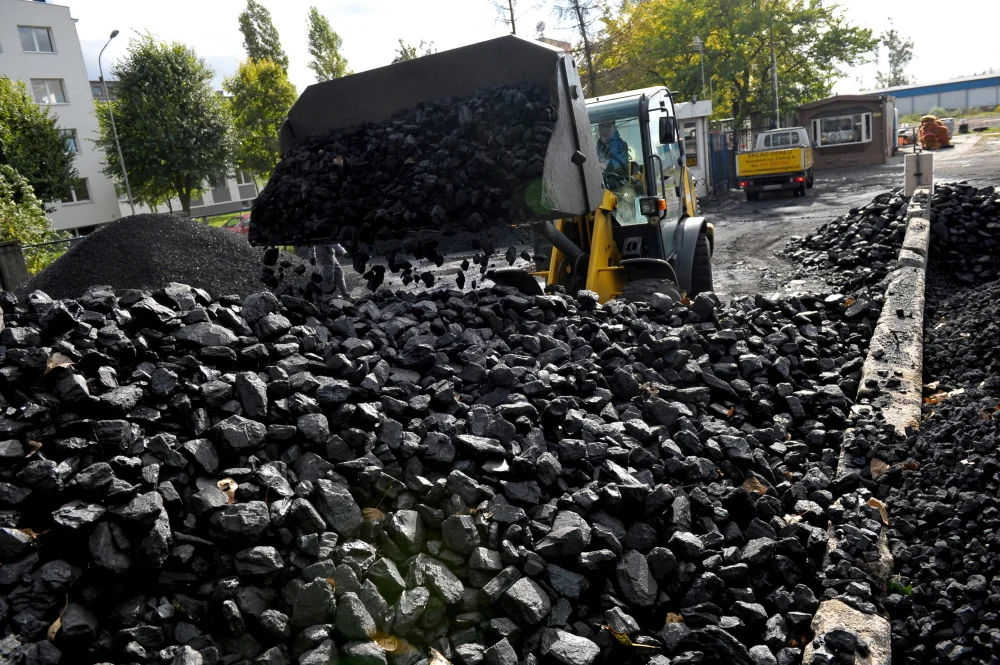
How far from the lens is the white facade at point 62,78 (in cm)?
3719

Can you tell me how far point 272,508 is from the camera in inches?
130

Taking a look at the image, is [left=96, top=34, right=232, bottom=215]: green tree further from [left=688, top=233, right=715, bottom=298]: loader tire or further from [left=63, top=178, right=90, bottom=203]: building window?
[left=688, top=233, right=715, bottom=298]: loader tire

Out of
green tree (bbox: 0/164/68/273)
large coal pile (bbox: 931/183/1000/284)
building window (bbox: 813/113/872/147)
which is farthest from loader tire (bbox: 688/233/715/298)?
building window (bbox: 813/113/872/147)

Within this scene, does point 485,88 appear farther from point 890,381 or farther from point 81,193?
point 81,193

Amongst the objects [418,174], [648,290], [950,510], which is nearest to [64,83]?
[418,174]

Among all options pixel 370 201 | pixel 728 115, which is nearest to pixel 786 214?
pixel 370 201

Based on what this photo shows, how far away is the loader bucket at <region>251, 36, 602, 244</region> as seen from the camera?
5766 millimetres

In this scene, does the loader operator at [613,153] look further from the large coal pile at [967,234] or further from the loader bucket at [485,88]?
the large coal pile at [967,234]

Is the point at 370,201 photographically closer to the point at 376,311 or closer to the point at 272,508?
the point at 376,311

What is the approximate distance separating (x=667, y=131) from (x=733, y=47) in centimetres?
3242

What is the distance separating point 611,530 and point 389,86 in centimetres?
459

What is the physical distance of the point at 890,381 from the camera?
574cm

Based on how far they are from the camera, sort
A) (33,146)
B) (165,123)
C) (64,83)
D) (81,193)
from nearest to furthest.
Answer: (33,146) → (165,123) → (64,83) → (81,193)

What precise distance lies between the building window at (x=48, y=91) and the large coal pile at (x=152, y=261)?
105 feet
